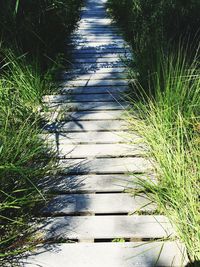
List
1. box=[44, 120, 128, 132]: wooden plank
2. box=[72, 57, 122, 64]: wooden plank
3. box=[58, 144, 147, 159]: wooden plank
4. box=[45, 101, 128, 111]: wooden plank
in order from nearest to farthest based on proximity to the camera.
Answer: box=[58, 144, 147, 159]: wooden plank, box=[44, 120, 128, 132]: wooden plank, box=[45, 101, 128, 111]: wooden plank, box=[72, 57, 122, 64]: wooden plank

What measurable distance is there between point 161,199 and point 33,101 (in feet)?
5.35

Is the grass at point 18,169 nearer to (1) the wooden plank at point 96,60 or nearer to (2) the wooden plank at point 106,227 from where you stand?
(2) the wooden plank at point 106,227

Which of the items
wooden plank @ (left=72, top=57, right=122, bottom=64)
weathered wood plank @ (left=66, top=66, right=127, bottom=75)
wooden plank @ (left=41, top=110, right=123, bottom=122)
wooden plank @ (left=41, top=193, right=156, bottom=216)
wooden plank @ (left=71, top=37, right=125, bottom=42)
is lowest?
wooden plank @ (left=41, top=193, right=156, bottom=216)

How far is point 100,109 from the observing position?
3.48 metres

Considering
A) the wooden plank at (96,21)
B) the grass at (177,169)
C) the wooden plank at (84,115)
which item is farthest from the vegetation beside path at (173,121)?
the wooden plank at (96,21)

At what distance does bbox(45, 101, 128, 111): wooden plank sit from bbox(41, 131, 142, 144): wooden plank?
1.55 feet

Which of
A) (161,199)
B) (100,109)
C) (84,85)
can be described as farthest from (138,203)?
(84,85)

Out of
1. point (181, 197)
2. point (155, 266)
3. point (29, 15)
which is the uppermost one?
point (29, 15)

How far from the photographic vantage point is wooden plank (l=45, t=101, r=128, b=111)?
11.3 ft

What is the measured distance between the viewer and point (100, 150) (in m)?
2.79

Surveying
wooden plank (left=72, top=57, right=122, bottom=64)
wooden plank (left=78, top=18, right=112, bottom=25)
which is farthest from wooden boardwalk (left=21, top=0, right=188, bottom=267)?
wooden plank (left=78, top=18, right=112, bottom=25)

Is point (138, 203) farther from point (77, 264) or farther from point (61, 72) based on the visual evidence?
point (61, 72)

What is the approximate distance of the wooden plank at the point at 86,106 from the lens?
3455mm

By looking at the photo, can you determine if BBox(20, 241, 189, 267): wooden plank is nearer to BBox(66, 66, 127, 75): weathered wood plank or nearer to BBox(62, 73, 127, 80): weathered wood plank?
BBox(62, 73, 127, 80): weathered wood plank
